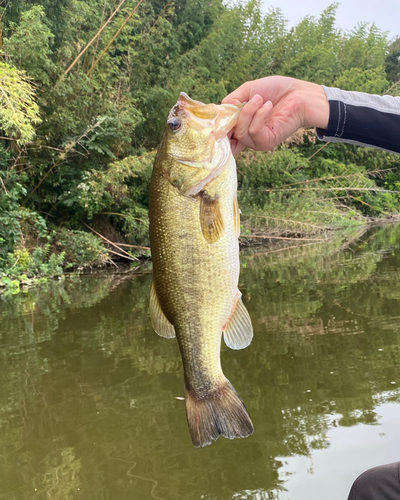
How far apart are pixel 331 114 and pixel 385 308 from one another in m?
4.18

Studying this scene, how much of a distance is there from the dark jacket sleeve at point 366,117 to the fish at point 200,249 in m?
0.45

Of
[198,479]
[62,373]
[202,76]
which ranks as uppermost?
[202,76]

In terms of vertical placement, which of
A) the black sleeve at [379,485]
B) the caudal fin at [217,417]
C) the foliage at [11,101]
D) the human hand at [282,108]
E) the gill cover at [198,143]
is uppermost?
the foliage at [11,101]

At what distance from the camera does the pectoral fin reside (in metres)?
1.70

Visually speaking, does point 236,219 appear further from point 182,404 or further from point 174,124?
point 182,404

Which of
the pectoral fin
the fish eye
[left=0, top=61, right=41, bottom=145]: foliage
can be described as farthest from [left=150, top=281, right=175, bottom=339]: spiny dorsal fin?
[left=0, top=61, right=41, bottom=145]: foliage

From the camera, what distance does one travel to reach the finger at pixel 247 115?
5.15 ft

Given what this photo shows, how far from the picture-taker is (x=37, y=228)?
11000 millimetres

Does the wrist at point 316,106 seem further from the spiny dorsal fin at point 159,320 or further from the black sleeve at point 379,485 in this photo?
the black sleeve at point 379,485

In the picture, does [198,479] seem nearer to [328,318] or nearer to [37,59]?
[328,318]

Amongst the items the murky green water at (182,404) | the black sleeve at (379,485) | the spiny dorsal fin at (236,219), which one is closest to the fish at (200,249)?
the spiny dorsal fin at (236,219)

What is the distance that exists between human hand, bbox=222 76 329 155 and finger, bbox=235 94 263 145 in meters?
0.03

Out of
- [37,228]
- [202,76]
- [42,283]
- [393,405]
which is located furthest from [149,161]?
[393,405]

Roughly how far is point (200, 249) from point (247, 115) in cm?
49
